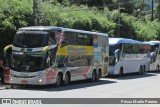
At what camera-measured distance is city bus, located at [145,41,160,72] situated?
159 ft

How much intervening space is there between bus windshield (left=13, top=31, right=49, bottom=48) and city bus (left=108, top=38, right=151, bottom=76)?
42.2 ft

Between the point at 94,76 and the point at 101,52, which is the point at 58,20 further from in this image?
the point at 94,76

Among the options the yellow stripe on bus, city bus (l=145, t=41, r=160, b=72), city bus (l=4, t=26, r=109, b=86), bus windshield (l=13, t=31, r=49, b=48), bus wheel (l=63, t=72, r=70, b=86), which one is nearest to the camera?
city bus (l=4, t=26, r=109, b=86)

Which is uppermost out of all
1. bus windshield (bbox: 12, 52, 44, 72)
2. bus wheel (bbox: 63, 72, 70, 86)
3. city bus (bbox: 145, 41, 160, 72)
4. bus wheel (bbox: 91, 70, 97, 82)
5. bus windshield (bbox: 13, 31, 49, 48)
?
bus windshield (bbox: 13, 31, 49, 48)

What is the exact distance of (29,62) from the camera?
78.1ft

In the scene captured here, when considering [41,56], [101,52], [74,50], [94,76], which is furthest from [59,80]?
[101,52]

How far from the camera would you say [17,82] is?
23.9m

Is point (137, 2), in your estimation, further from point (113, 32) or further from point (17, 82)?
point (17, 82)

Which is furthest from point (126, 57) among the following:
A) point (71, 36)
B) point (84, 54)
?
point (71, 36)

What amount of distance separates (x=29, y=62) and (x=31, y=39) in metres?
1.28

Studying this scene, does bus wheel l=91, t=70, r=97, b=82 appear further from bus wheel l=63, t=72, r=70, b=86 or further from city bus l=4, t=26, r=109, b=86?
bus wheel l=63, t=72, r=70, b=86

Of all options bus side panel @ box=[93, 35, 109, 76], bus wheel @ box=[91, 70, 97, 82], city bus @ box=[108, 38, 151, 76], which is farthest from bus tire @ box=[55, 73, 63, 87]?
city bus @ box=[108, 38, 151, 76]

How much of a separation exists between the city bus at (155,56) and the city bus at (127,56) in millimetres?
1655

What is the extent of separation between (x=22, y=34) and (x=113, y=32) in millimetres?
28662
